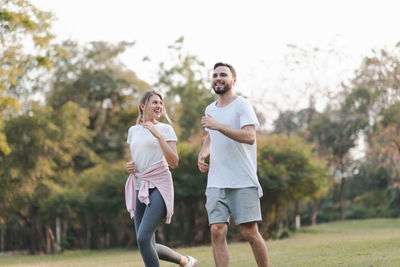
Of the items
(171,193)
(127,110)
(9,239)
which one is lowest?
(9,239)

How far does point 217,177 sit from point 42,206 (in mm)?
18033

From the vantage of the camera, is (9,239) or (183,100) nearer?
(9,239)

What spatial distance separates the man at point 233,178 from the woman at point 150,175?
59cm

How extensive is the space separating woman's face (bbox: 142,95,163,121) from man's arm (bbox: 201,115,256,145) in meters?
1.07

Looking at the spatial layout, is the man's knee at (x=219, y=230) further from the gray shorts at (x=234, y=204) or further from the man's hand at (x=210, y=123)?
the man's hand at (x=210, y=123)

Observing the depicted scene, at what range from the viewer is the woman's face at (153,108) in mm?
6164

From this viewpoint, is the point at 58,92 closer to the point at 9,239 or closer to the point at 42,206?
the point at 9,239

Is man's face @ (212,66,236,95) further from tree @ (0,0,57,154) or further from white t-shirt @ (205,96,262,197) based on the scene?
tree @ (0,0,57,154)

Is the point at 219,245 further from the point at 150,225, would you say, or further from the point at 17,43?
the point at 17,43

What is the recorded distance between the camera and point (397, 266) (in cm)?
679

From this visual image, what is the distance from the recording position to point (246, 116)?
533 cm

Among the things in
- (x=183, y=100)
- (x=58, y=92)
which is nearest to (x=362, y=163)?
(x=183, y=100)

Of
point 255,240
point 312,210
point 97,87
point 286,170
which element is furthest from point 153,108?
point 312,210

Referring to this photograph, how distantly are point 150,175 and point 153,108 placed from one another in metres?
0.74
